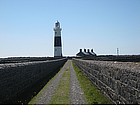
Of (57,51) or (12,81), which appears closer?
(12,81)

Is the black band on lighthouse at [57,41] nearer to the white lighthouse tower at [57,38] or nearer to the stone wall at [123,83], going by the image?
the white lighthouse tower at [57,38]

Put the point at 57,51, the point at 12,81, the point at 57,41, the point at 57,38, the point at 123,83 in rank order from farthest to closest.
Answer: the point at 57,51
the point at 57,41
the point at 57,38
the point at 12,81
the point at 123,83

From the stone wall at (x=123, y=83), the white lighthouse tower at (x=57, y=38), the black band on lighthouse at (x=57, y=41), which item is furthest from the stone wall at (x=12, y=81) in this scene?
the black band on lighthouse at (x=57, y=41)

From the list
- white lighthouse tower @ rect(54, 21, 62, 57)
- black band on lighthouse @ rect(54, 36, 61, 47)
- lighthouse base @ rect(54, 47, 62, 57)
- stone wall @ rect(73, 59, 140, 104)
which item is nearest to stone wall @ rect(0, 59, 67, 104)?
stone wall @ rect(73, 59, 140, 104)

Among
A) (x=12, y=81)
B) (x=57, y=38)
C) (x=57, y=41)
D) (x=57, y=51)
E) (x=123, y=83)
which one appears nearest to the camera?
(x=123, y=83)

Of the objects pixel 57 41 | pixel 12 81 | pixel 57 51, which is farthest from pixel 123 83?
pixel 57 51

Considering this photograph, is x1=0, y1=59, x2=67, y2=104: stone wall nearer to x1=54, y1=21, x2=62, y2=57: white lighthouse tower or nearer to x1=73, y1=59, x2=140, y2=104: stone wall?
x1=73, y1=59, x2=140, y2=104: stone wall

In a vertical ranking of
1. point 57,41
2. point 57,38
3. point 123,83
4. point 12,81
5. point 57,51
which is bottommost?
point 12,81

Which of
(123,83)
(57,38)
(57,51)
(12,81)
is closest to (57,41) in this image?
(57,38)

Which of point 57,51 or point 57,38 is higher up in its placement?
point 57,38

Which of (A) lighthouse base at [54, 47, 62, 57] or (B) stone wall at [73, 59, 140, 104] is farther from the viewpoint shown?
(A) lighthouse base at [54, 47, 62, 57]

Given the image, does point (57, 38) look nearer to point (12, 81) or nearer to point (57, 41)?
point (57, 41)
